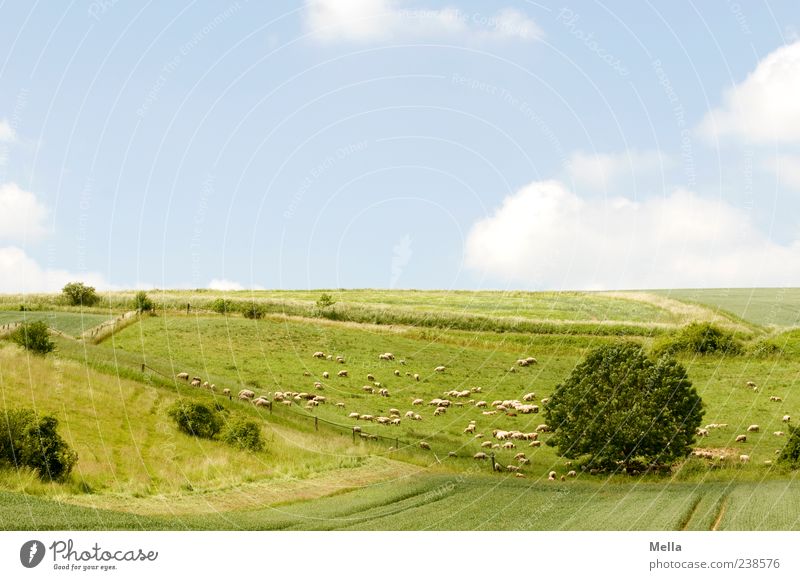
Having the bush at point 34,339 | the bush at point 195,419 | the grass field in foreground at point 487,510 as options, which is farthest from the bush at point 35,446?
the bush at point 195,419

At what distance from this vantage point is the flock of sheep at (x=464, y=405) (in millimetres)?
27750

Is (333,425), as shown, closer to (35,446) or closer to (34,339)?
(35,446)

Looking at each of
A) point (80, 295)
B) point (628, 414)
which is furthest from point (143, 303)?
point (628, 414)

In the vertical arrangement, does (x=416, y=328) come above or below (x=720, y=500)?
above

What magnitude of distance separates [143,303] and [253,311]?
390cm

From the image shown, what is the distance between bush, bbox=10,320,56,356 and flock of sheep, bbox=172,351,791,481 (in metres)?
4.24

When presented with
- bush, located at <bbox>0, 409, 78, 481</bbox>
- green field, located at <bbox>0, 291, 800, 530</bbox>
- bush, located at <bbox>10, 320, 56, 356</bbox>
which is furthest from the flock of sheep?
bush, located at <bbox>0, 409, 78, 481</bbox>

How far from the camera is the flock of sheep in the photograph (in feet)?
91.0

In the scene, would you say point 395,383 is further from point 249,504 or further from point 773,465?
point 773,465

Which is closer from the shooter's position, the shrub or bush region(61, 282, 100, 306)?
the shrub

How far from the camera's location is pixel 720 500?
82.6ft
